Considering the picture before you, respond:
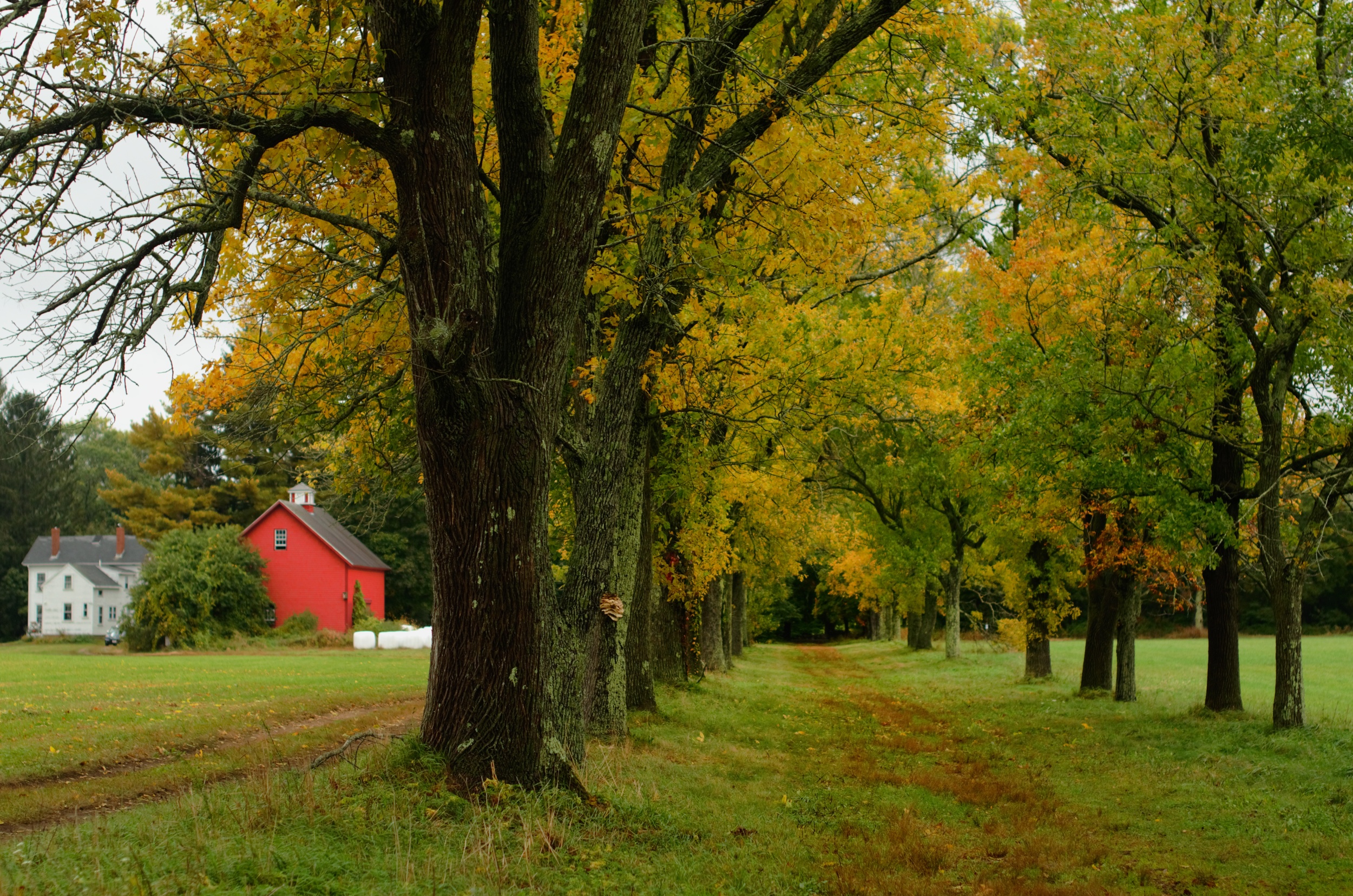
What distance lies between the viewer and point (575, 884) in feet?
19.4

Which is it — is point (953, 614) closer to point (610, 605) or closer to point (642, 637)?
point (642, 637)

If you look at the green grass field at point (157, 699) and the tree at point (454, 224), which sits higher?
the tree at point (454, 224)

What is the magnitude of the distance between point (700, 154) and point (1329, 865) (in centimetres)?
845

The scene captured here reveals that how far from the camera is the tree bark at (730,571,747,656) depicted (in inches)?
1597

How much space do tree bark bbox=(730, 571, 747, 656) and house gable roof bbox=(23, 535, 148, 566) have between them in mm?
47387

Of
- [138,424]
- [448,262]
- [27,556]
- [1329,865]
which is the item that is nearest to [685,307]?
[448,262]

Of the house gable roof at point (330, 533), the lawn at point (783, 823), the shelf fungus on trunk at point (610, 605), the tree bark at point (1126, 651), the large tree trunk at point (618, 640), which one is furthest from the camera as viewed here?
the house gable roof at point (330, 533)

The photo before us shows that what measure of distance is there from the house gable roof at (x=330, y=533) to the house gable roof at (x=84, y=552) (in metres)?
20.4

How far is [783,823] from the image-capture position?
8266mm

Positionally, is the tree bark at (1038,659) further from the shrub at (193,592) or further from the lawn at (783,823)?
the shrub at (193,592)

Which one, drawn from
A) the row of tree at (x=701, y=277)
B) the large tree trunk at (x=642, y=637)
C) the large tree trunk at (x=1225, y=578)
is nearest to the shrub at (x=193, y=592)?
the row of tree at (x=701, y=277)

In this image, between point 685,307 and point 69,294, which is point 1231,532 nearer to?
point 685,307

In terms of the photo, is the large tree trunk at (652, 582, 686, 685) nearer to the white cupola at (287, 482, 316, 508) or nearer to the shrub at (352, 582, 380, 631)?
the shrub at (352, 582, 380, 631)

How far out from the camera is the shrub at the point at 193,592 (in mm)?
43750
